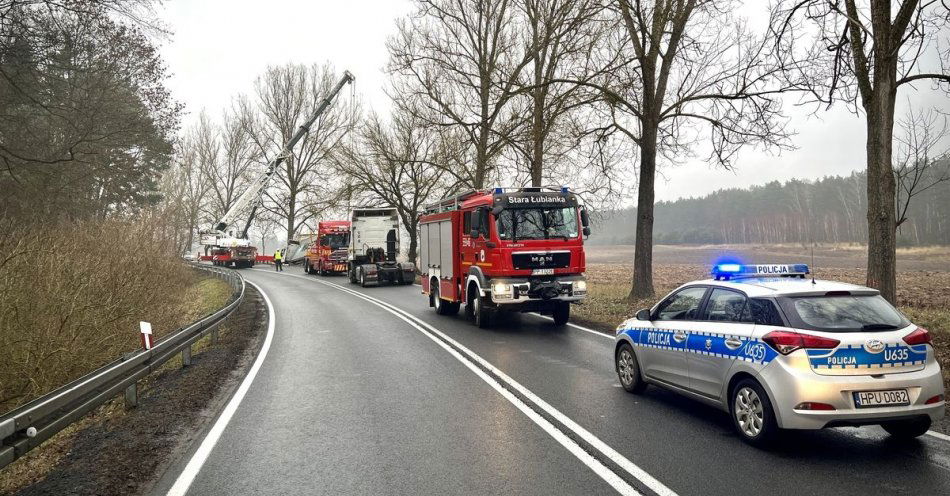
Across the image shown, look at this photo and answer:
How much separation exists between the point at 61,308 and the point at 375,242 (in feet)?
69.9

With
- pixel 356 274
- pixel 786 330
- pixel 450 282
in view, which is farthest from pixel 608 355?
pixel 356 274

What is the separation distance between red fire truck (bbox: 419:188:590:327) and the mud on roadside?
5.18m

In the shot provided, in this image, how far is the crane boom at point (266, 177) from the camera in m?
47.9

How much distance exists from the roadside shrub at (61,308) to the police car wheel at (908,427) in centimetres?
919

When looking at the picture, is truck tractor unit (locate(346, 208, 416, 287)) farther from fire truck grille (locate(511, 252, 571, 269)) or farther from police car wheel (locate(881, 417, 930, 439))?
police car wheel (locate(881, 417, 930, 439))

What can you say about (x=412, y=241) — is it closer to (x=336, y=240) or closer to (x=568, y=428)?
(x=336, y=240)

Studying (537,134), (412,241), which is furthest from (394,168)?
(537,134)

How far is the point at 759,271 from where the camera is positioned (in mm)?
6125

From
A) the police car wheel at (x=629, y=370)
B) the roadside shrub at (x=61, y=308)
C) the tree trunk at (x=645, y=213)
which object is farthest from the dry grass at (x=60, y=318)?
the tree trunk at (x=645, y=213)

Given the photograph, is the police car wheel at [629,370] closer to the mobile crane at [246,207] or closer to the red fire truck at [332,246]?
the red fire truck at [332,246]

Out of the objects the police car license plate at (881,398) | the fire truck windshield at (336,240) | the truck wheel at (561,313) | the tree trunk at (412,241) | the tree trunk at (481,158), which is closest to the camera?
the police car license plate at (881,398)

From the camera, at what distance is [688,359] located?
19.9 feet

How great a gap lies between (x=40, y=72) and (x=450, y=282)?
34.1ft

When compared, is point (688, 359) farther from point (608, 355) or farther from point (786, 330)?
point (608, 355)
